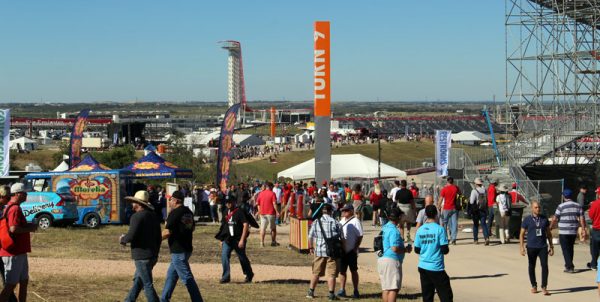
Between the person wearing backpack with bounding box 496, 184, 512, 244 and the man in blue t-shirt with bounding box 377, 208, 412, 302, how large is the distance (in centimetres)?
877

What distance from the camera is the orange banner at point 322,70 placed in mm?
29172

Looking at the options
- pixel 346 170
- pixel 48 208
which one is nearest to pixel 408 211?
pixel 48 208

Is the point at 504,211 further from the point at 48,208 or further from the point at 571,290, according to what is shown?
the point at 48,208

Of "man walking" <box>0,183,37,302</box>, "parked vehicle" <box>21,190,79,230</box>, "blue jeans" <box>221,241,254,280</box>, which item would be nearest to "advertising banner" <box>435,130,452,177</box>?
"parked vehicle" <box>21,190,79,230</box>

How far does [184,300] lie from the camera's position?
12000 millimetres

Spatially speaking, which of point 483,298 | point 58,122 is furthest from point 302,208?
point 58,122

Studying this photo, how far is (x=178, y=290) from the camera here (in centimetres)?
1305

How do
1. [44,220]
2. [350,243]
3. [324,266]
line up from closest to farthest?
1. [324,266]
2. [350,243]
3. [44,220]

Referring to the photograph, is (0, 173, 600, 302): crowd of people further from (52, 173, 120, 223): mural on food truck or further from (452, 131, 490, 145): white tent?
(452, 131, 490, 145): white tent

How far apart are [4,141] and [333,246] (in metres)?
14.9

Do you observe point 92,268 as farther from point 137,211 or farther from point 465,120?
point 465,120

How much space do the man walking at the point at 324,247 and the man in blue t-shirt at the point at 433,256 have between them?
2188mm

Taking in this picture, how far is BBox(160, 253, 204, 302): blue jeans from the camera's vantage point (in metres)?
10.9

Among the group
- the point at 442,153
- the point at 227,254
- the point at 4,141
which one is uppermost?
the point at 4,141
